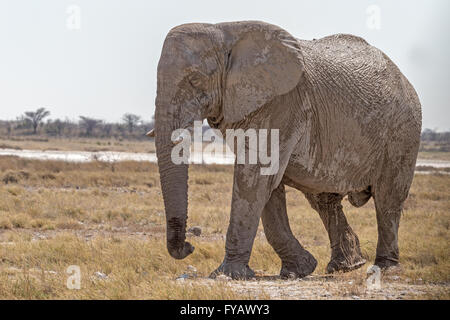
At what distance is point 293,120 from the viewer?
736 centimetres

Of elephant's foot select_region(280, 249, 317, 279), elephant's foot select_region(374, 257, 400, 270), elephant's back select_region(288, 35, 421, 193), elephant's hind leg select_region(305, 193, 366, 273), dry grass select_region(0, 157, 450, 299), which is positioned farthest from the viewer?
elephant's hind leg select_region(305, 193, 366, 273)

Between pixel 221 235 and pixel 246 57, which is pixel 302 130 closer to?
pixel 246 57

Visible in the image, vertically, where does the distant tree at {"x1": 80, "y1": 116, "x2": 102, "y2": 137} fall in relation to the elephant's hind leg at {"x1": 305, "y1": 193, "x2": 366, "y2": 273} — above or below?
below

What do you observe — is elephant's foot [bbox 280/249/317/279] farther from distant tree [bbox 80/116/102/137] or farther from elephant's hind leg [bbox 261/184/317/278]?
distant tree [bbox 80/116/102/137]

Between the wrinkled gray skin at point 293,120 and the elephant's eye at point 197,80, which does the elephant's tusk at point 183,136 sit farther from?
the elephant's eye at point 197,80

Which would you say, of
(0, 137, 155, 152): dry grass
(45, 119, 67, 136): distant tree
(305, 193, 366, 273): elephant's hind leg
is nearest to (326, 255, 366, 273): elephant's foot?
(305, 193, 366, 273): elephant's hind leg

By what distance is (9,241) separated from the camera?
12172mm

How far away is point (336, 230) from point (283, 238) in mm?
1456

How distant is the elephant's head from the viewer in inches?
258

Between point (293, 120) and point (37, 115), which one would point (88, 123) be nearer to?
point (37, 115)

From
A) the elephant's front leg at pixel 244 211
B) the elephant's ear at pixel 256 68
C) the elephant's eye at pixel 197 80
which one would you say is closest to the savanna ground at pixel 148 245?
the elephant's front leg at pixel 244 211

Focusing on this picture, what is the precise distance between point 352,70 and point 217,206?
10.3 m
